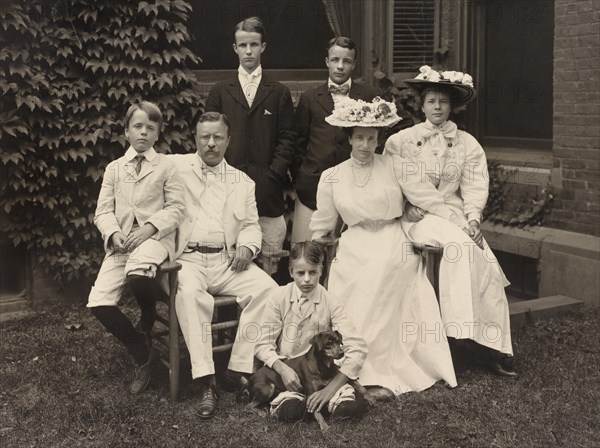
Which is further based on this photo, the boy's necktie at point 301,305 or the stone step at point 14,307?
the stone step at point 14,307

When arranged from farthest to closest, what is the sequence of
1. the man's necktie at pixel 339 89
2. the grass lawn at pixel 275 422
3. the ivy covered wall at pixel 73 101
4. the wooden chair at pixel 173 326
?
the ivy covered wall at pixel 73 101
the man's necktie at pixel 339 89
the wooden chair at pixel 173 326
the grass lawn at pixel 275 422

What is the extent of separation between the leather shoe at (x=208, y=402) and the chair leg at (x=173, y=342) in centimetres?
17

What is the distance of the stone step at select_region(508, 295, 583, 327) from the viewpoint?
18.8 ft

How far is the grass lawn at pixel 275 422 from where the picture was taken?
12.5 ft

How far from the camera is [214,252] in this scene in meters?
4.61

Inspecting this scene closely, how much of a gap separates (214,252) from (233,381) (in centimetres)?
78

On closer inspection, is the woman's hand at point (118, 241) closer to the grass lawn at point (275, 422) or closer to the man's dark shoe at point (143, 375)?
the man's dark shoe at point (143, 375)

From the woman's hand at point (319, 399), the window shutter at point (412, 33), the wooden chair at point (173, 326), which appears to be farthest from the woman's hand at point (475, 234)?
the window shutter at point (412, 33)

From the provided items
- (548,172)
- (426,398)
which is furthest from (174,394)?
(548,172)

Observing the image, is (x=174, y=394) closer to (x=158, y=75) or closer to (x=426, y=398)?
(x=426, y=398)

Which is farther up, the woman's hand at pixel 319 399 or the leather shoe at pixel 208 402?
the woman's hand at pixel 319 399

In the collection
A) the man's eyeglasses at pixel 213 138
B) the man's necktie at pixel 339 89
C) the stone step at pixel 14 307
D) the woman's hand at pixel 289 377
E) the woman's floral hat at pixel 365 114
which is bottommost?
the stone step at pixel 14 307

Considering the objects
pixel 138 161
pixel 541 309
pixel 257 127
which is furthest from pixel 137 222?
pixel 541 309

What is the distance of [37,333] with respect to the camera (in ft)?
18.6
